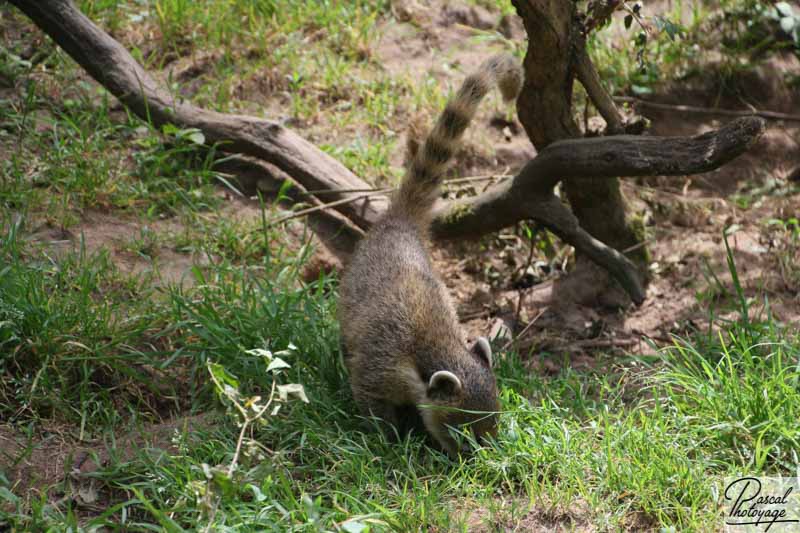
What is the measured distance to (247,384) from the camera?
14.3 feet

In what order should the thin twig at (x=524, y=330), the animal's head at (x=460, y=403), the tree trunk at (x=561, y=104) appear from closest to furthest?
the animal's head at (x=460, y=403) → the tree trunk at (x=561, y=104) → the thin twig at (x=524, y=330)

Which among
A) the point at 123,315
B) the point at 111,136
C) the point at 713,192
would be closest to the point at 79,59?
the point at 111,136

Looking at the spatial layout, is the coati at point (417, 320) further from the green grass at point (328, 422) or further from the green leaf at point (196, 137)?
the green leaf at point (196, 137)

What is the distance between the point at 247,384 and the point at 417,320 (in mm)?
968

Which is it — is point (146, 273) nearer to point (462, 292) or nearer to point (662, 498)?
point (462, 292)

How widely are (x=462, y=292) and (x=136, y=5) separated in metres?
3.80

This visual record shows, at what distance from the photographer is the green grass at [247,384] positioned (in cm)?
349

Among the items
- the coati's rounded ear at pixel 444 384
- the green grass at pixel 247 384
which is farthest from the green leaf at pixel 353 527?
the coati's rounded ear at pixel 444 384

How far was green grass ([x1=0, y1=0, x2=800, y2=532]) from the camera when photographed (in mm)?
3492

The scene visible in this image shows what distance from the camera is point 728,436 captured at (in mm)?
3727

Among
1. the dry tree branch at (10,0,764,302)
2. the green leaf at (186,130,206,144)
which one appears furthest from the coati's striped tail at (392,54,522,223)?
the green leaf at (186,130,206,144)

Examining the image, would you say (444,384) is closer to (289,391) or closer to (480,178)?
(289,391)

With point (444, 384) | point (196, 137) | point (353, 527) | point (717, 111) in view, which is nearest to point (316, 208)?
point (196, 137)

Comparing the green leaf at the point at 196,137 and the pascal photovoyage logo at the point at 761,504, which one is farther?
the green leaf at the point at 196,137
